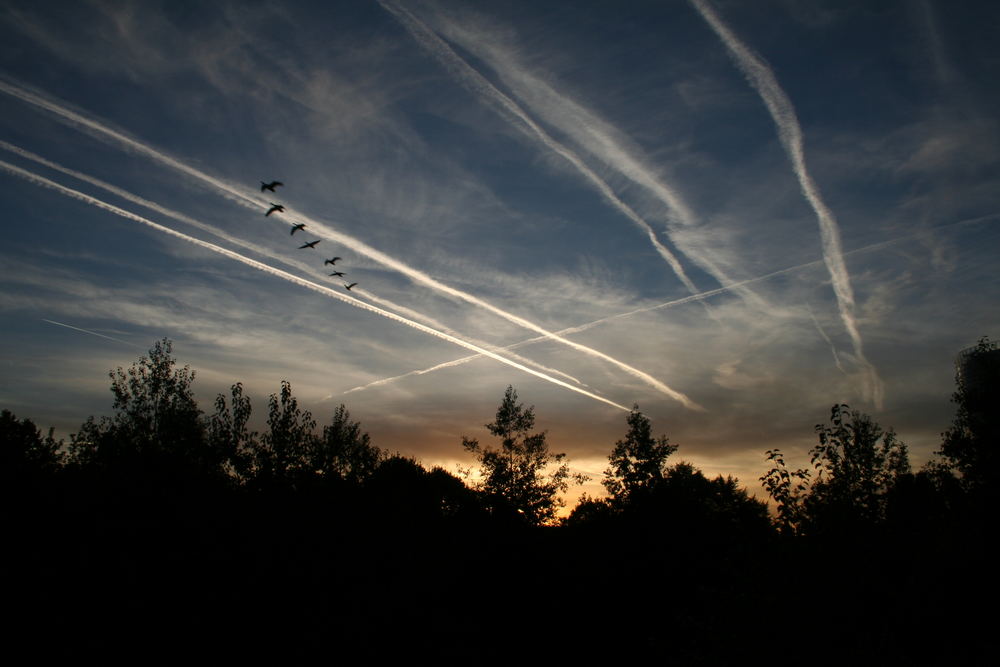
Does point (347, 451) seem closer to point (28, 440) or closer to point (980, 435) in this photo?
point (28, 440)

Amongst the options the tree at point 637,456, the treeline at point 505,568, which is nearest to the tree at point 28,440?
the treeline at point 505,568

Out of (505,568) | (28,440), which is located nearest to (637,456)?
(505,568)

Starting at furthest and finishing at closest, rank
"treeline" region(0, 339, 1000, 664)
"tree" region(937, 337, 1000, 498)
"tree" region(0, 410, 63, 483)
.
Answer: "tree" region(0, 410, 63, 483) → "tree" region(937, 337, 1000, 498) → "treeline" region(0, 339, 1000, 664)

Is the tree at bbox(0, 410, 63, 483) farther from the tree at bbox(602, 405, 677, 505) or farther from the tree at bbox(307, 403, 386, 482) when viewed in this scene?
the tree at bbox(602, 405, 677, 505)

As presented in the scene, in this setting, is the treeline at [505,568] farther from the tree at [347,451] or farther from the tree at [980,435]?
the tree at [347,451]

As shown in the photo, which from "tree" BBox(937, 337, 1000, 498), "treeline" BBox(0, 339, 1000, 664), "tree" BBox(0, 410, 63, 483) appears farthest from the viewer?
"tree" BBox(0, 410, 63, 483)

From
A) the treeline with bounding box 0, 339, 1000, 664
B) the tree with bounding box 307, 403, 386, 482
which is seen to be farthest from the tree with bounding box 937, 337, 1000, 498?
the tree with bounding box 307, 403, 386, 482

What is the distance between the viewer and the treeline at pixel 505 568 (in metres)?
9.51

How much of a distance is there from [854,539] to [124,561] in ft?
88.8

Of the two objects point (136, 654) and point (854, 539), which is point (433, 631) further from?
point (854, 539)

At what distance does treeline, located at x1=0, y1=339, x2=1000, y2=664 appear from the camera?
9508 mm

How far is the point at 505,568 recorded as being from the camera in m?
34.6

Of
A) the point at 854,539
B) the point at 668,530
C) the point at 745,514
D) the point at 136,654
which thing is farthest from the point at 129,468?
the point at 854,539

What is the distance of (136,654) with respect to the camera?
1984 centimetres
